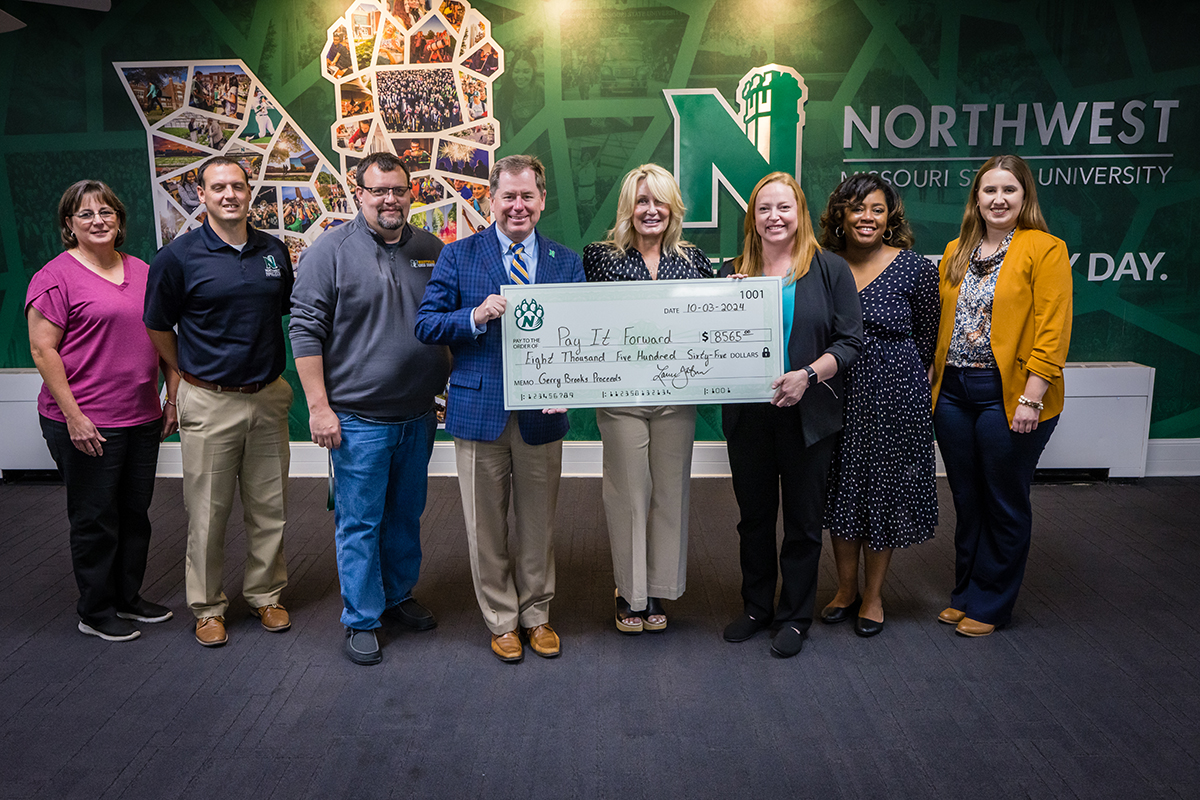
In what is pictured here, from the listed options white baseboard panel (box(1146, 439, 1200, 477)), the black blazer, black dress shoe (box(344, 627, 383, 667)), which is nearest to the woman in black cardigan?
the black blazer

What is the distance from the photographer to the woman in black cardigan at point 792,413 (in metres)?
2.53

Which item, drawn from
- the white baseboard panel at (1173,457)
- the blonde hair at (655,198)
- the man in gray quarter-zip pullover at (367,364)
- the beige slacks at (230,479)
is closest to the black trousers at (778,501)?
the blonde hair at (655,198)

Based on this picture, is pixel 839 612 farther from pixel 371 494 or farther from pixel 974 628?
pixel 371 494

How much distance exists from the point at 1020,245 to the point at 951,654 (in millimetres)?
1342

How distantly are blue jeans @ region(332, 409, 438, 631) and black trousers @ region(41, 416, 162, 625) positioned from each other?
0.70 m

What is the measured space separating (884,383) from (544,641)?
1.40 metres

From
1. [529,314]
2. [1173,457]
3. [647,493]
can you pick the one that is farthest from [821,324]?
[1173,457]

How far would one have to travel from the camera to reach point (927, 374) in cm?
284

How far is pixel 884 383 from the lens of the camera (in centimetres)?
268

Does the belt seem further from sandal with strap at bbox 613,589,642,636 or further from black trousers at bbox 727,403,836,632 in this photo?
black trousers at bbox 727,403,836,632

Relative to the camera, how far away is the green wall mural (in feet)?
14.9

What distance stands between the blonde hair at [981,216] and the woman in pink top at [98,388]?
2714mm

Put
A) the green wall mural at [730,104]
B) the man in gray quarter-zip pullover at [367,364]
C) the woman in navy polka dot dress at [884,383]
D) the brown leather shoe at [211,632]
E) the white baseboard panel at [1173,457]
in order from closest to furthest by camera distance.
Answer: the man in gray quarter-zip pullover at [367,364], the woman in navy polka dot dress at [884,383], the brown leather shoe at [211,632], the green wall mural at [730,104], the white baseboard panel at [1173,457]

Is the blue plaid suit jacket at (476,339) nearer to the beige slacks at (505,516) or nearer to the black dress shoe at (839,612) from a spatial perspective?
the beige slacks at (505,516)
